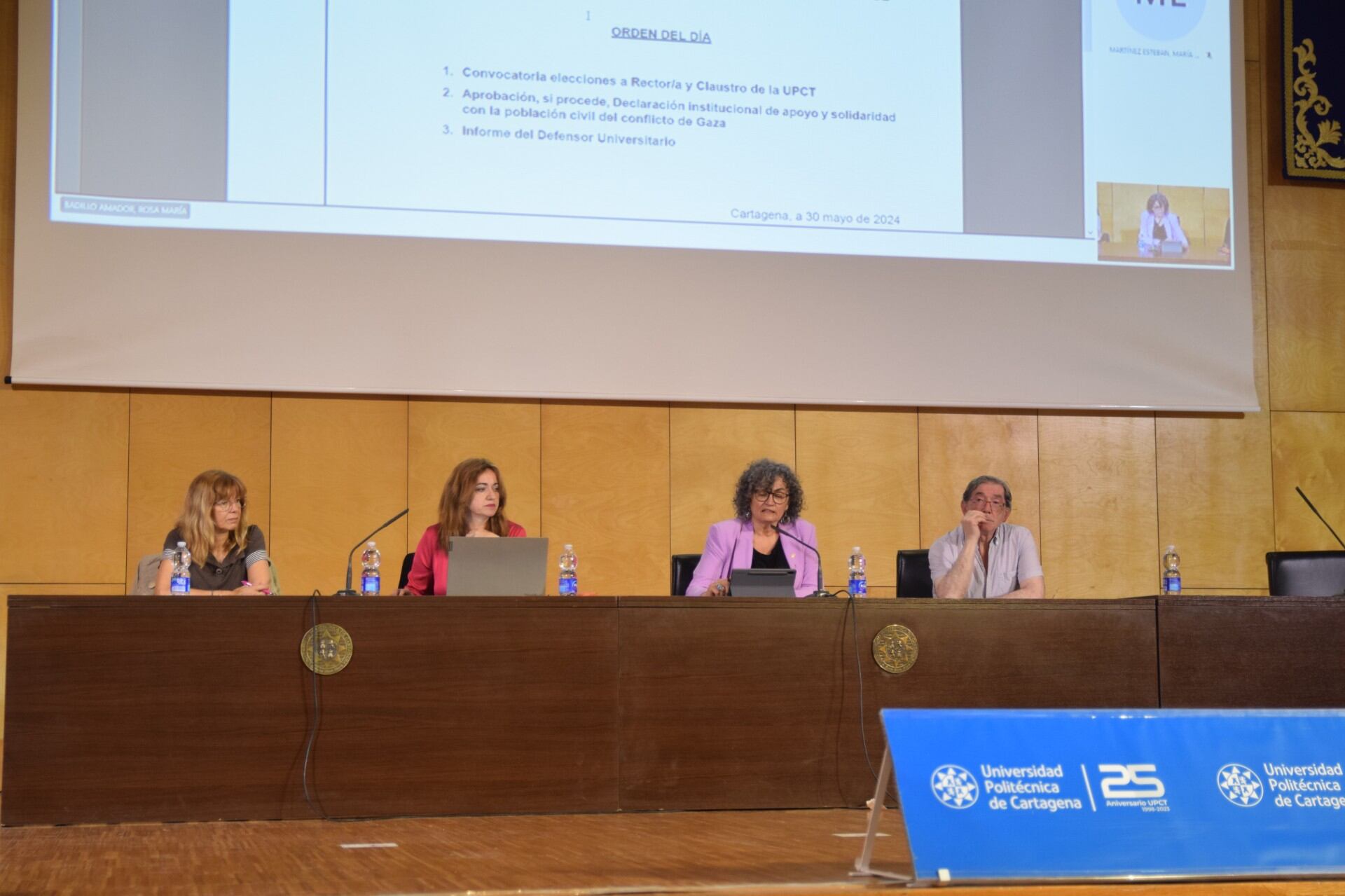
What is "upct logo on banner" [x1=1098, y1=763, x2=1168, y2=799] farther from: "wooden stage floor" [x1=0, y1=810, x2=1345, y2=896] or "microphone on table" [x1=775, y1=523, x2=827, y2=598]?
"microphone on table" [x1=775, y1=523, x2=827, y2=598]

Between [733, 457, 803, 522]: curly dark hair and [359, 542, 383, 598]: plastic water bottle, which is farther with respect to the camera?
[733, 457, 803, 522]: curly dark hair

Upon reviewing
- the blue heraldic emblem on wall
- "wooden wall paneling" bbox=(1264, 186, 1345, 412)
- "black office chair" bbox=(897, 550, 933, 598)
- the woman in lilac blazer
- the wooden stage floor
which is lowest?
the wooden stage floor

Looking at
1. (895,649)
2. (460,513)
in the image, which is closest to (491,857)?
(895,649)

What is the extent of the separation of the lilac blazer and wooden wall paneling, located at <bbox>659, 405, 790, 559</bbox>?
1.12 m

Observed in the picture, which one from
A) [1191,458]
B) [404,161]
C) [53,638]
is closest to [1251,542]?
[1191,458]

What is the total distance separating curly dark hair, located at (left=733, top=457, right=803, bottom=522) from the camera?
14.4ft

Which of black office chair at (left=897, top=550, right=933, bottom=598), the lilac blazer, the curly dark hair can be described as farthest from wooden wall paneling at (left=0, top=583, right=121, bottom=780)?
black office chair at (left=897, top=550, right=933, bottom=598)

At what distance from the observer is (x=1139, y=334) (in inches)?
→ 223

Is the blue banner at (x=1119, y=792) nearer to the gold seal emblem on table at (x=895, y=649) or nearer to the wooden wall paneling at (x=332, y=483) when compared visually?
the gold seal emblem on table at (x=895, y=649)

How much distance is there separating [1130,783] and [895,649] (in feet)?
5.08

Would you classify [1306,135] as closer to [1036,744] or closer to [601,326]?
[601,326]

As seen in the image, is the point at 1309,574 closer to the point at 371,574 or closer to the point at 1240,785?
the point at 1240,785

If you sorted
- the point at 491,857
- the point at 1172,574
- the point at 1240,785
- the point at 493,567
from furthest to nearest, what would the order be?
the point at 1172,574, the point at 493,567, the point at 491,857, the point at 1240,785

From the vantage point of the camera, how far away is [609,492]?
5.50m
